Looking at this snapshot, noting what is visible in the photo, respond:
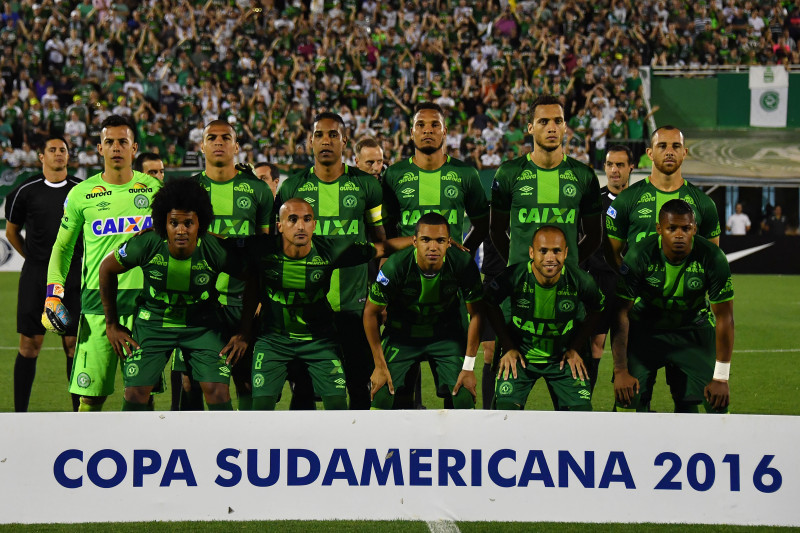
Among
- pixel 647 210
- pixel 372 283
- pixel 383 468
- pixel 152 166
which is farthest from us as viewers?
pixel 152 166

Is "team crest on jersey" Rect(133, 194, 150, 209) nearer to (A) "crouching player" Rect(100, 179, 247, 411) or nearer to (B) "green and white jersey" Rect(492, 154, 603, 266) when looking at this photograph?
(A) "crouching player" Rect(100, 179, 247, 411)

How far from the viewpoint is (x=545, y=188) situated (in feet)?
21.7

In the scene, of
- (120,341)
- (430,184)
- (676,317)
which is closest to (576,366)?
(676,317)

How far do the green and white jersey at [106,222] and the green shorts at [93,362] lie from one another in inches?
4.1

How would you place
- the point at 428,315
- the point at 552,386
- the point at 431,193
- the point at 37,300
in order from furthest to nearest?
1. the point at 37,300
2. the point at 431,193
3. the point at 428,315
4. the point at 552,386

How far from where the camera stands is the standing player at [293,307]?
591cm

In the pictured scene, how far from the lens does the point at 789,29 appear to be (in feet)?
81.6

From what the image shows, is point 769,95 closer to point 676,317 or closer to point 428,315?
point 676,317

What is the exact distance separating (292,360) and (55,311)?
1.68m

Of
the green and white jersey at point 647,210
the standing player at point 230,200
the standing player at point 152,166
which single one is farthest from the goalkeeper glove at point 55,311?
the green and white jersey at point 647,210

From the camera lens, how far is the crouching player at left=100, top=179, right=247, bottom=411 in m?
5.86

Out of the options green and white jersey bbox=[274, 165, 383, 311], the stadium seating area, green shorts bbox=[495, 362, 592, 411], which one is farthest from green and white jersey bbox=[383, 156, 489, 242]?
the stadium seating area

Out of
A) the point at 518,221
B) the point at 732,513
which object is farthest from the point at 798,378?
the point at 732,513

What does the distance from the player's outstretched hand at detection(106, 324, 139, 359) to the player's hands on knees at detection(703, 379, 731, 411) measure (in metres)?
3.50
